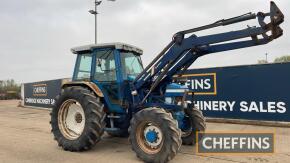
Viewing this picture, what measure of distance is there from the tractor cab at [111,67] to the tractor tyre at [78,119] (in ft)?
1.36

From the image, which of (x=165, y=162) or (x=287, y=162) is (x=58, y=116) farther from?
(x=287, y=162)

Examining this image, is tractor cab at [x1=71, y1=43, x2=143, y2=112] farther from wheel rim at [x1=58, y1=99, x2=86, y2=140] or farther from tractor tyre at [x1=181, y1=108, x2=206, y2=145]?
tractor tyre at [x1=181, y1=108, x2=206, y2=145]

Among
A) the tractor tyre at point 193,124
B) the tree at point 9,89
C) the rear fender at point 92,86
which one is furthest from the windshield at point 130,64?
the tree at point 9,89

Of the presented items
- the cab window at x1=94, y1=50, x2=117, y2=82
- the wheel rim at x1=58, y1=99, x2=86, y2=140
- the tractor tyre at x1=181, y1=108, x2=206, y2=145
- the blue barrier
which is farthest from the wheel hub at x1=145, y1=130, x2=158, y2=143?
the blue barrier

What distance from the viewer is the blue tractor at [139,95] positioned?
218 inches

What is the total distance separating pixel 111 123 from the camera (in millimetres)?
6949

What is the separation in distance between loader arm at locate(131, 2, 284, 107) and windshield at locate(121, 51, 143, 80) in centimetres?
52

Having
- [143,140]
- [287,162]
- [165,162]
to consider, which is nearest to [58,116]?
[143,140]

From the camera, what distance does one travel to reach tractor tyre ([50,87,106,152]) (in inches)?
253

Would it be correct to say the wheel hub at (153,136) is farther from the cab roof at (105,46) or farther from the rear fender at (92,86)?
the cab roof at (105,46)

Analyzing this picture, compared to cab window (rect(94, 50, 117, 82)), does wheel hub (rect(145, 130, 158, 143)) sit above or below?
below

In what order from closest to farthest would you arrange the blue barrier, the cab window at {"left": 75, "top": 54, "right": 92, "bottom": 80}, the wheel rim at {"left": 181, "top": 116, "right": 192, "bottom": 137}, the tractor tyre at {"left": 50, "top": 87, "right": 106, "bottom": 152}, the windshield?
the tractor tyre at {"left": 50, "top": 87, "right": 106, "bottom": 152} → the windshield → the wheel rim at {"left": 181, "top": 116, "right": 192, "bottom": 137} → the cab window at {"left": 75, "top": 54, "right": 92, "bottom": 80} → the blue barrier

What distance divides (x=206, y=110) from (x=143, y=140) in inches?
259

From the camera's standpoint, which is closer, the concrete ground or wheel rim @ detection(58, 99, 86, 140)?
the concrete ground
